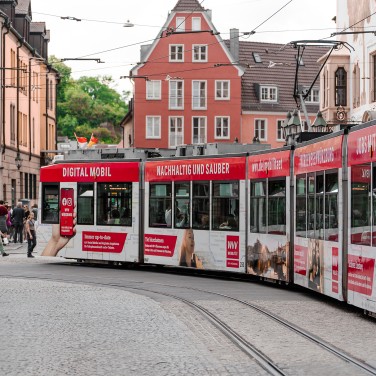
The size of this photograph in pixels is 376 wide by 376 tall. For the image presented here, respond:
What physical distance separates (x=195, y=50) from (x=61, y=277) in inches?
2145

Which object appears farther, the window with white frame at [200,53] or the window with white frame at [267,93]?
the window with white frame at [267,93]

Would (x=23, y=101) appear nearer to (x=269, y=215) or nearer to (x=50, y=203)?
(x=50, y=203)

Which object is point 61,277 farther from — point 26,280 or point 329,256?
point 329,256

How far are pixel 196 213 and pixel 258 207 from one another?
2.89m

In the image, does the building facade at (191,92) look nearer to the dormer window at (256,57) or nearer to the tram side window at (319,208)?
the dormer window at (256,57)

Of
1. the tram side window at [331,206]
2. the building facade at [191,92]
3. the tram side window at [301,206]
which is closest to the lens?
the tram side window at [331,206]

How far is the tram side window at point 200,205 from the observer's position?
24125mm

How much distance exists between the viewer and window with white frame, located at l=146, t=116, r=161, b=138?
257 ft

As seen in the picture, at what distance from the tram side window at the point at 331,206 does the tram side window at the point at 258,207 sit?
4517mm

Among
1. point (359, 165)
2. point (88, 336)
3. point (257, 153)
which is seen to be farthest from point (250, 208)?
point (88, 336)

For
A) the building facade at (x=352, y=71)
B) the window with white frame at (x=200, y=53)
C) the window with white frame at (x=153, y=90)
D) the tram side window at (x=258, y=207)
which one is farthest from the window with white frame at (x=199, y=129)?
the tram side window at (x=258, y=207)

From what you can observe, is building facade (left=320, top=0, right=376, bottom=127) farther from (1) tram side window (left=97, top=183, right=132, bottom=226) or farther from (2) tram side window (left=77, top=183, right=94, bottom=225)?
(1) tram side window (left=97, top=183, right=132, bottom=226)

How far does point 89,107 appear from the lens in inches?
4434

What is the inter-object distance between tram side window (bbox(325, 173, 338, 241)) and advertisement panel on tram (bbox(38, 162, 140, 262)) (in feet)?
32.8
